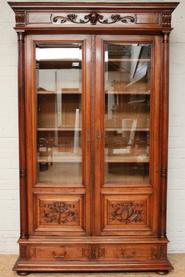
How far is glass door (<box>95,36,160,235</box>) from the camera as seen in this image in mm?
2721

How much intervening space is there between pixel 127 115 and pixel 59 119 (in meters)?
0.63

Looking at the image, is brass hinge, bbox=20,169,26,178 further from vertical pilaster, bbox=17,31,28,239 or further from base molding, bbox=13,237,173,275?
base molding, bbox=13,237,173,275

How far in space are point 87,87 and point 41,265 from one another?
1610 millimetres

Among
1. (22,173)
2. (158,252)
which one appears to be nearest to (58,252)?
(22,173)

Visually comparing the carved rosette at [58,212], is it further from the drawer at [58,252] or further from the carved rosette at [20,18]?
the carved rosette at [20,18]

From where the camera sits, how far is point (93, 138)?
273cm

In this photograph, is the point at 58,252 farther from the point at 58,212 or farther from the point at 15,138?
the point at 15,138

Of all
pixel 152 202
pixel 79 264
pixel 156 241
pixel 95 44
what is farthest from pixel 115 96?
pixel 79 264

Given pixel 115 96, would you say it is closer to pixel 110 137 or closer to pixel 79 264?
pixel 110 137

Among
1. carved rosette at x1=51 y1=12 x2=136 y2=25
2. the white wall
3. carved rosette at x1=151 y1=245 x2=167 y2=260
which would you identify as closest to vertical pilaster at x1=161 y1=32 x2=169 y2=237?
carved rosette at x1=151 y1=245 x2=167 y2=260

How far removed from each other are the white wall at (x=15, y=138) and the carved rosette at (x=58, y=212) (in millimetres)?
545

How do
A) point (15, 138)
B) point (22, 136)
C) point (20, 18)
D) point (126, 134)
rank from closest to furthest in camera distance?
point (20, 18), point (22, 136), point (126, 134), point (15, 138)

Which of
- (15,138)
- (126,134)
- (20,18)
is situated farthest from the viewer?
(15,138)

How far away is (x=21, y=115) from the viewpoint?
105 inches
